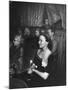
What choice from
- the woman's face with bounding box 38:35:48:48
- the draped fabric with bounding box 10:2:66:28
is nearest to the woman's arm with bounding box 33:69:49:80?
the woman's face with bounding box 38:35:48:48

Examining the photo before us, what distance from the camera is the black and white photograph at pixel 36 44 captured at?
3.56 metres

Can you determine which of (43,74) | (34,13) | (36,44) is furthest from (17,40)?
(43,74)

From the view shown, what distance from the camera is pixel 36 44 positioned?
364 cm

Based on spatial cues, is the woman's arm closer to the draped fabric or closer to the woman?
the woman

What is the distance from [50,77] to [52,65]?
160mm

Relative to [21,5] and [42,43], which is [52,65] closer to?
[42,43]

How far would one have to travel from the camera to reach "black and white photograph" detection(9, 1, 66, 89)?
356cm

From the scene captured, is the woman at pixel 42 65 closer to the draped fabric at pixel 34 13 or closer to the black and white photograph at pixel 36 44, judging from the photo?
the black and white photograph at pixel 36 44

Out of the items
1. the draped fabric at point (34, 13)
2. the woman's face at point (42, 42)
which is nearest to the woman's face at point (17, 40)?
the draped fabric at point (34, 13)

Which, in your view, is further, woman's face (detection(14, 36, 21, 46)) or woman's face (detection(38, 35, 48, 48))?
woman's face (detection(38, 35, 48, 48))

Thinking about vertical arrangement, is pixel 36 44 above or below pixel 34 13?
below

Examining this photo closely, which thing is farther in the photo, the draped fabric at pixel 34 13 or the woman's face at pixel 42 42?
the woman's face at pixel 42 42

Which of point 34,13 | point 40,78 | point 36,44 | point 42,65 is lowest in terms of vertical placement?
point 40,78

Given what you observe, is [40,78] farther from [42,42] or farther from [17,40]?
[17,40]
